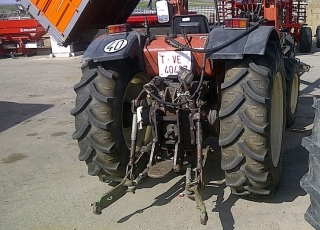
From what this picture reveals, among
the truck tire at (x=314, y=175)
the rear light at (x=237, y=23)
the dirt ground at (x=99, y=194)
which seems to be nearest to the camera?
the truck tire at (x=314, y=175)

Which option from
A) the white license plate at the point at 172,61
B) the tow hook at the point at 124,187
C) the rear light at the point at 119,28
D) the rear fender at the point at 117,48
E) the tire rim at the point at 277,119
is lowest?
the tow hook at the point at 124,187

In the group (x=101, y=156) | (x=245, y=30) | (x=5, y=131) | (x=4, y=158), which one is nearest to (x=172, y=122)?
(x=101, y=156)

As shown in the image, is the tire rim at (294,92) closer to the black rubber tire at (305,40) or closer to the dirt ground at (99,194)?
the dirt ground at (99,194)

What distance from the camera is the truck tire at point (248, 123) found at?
3545 millimetres

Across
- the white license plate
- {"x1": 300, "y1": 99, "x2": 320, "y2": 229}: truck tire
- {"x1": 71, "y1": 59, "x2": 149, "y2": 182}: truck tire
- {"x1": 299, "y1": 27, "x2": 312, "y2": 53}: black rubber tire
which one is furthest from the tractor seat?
{"x1": 299, "y1": 27, "x2": 312, "y2": 53}: black rubber tire

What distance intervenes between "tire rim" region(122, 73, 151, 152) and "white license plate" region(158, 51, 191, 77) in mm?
377

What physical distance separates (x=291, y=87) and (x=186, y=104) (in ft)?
8.82

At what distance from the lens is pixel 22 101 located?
379 inches

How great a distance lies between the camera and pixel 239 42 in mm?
3621

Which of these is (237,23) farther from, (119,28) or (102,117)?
(102,117)

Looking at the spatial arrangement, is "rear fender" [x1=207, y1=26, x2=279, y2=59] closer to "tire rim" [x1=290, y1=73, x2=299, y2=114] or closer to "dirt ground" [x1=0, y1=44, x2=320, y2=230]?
"dirt ground" [x1=0, y1=44, x2=320, y2=230]

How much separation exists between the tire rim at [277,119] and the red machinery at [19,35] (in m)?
15.7

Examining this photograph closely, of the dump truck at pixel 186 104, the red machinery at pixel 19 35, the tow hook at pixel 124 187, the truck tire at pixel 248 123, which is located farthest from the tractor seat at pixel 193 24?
the red machinery at pixel 19 35

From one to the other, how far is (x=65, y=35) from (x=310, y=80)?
19.0 feet
